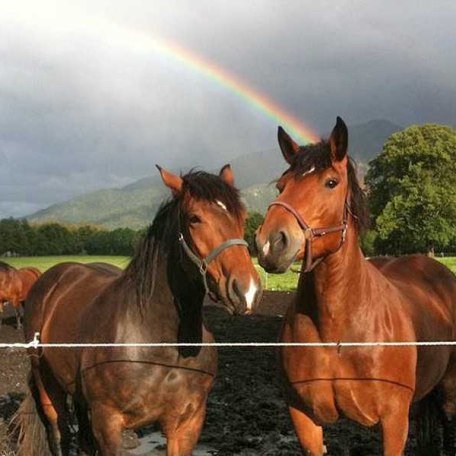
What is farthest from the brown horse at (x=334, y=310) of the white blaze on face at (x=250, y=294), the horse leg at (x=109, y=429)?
the horse leg at (x=109, y=429)

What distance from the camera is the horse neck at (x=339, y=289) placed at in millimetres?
3838

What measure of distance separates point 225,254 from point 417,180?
3992 cm

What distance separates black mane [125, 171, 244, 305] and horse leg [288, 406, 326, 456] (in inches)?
51.8

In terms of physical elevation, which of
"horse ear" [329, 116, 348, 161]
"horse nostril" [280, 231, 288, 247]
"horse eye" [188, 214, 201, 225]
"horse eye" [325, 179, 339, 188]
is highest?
"horse ear" [329, 116, 348, 161]

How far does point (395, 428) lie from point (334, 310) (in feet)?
2.69

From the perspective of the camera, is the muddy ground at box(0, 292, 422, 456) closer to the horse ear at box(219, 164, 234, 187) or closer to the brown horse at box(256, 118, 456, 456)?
the brown horse at box(256, 118, 456, 456)

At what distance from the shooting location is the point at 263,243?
3465mm

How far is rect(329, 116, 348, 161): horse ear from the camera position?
3.65 metres

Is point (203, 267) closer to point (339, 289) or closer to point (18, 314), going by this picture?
point (339, 289)

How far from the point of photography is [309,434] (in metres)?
4.07

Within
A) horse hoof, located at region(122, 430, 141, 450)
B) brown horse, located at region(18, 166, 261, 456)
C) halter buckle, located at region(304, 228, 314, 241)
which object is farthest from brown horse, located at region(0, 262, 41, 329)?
halter buckle, located at region(304, 228, 314, 241)

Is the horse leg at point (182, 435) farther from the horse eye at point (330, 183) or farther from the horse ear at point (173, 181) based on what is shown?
the horse eye at point (330, 183)

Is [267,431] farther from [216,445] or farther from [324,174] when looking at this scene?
[324,174]

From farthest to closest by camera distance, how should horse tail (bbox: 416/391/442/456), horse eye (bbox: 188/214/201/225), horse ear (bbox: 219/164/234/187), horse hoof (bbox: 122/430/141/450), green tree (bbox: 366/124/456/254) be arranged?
green tree (bbox: 366/124/456/254)
horse hoof (bbox: 122/430/141/450)
horse tail (bbox: 416/391/442/456)
horse ear (bbox: 219/164/234/187)
horse eye (bbox: 188/214/201/225)
